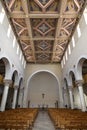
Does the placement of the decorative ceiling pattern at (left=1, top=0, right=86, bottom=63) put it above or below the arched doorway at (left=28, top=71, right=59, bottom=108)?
above

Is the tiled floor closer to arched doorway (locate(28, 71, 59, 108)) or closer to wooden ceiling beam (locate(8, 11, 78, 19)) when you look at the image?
wooden ceiling beam (locate(8, 11, 78, 19))

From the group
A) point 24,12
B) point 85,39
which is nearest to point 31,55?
point 24,12

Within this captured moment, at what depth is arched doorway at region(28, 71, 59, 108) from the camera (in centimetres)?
2645

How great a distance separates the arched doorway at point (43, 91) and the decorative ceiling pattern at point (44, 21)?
34.8ft

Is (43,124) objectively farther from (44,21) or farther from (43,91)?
(43,91)

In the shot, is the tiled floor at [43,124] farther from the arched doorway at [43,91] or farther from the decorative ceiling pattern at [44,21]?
the arched doorway at [43,91]

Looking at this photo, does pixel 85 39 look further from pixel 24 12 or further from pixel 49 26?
pixel 24 12

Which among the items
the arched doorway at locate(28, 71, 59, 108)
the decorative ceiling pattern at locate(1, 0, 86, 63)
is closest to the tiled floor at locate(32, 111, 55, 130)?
the decorative ceiling pattern at locate(1, 0, 86, 63)

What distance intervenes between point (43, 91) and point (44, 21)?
18017mm

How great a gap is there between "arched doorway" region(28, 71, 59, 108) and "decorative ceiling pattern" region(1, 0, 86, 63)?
1062cm

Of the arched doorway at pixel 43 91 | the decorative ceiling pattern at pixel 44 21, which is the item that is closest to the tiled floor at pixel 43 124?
the decorative ceiling pattern at pixel 44 21

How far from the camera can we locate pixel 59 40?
653 inches

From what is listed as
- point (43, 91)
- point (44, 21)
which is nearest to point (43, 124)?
point (44, 21)

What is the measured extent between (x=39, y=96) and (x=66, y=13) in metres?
19.6
